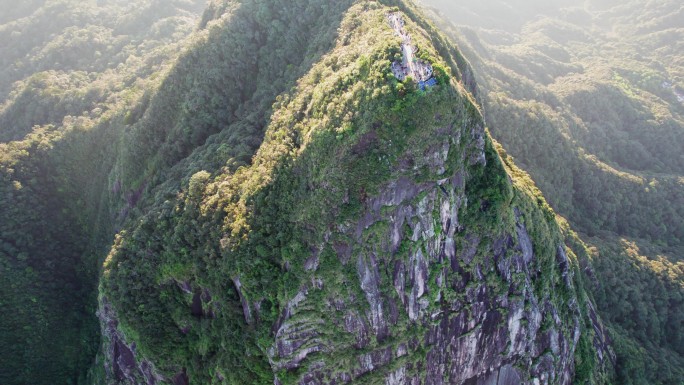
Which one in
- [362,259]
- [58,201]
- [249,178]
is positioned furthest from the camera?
[58,201]

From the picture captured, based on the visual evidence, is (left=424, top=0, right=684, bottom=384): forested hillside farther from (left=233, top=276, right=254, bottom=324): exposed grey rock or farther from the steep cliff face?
(left=233, top=276, right=254, bottom=324): exposed grey rock

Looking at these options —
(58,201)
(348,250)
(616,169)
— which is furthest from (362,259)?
(616,169)

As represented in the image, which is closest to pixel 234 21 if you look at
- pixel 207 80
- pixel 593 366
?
pixel 207 80

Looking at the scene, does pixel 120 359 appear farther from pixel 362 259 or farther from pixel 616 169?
pixel 616 169

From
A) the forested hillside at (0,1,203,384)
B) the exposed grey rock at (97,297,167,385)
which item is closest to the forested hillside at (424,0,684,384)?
the exposed grey rock at (97,297,167,385)

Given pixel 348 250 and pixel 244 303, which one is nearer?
pixel 348 250
